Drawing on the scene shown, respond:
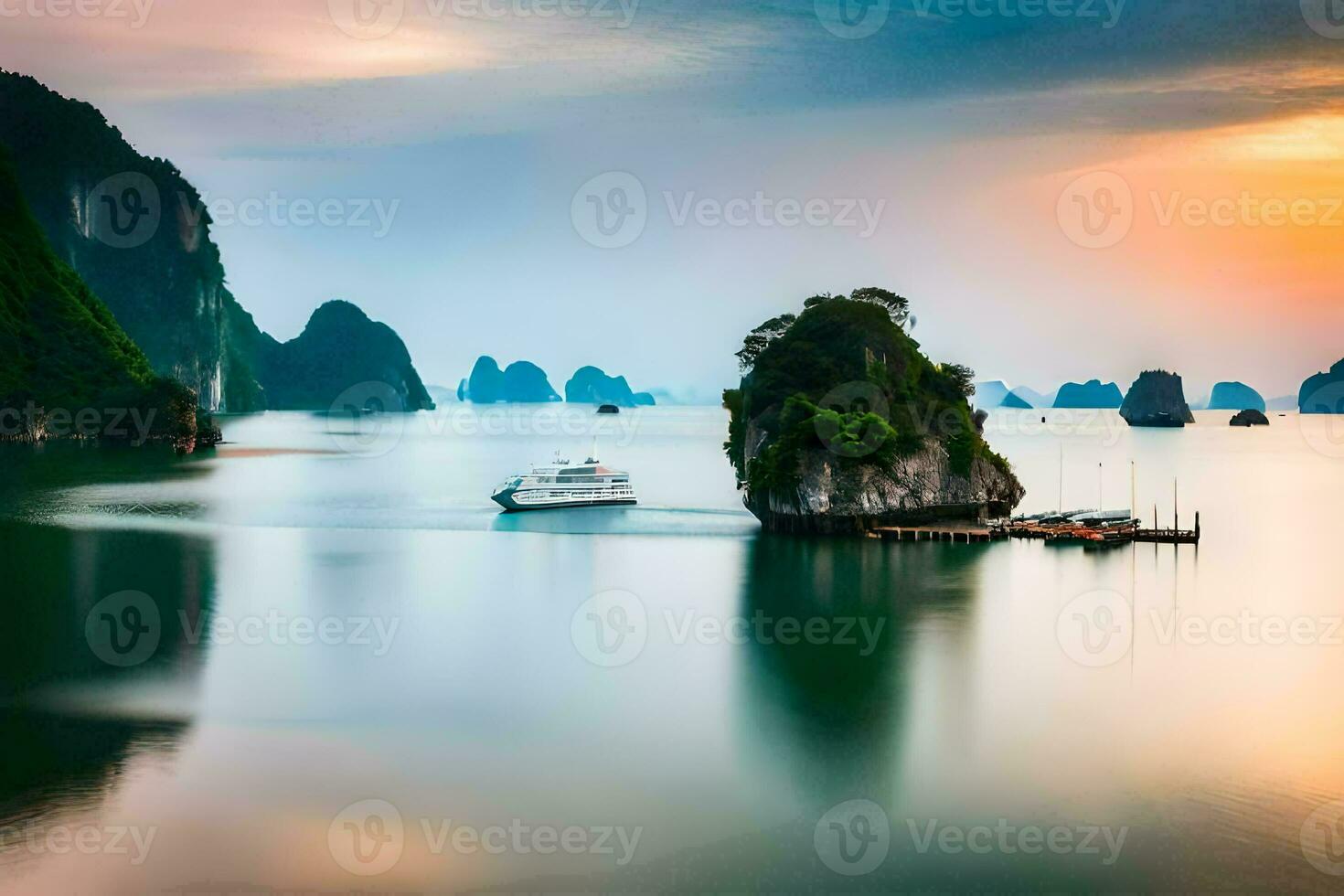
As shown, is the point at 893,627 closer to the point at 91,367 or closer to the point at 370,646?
the point at 370,646

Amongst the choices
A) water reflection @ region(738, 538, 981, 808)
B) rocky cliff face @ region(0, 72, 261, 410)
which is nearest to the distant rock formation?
rocky cliff face @ region(0, 72, 261, 410)

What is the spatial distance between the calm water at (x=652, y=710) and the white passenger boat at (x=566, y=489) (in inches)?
283

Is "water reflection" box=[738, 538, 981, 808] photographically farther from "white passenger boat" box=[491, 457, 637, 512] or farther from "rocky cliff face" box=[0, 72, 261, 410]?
"rocky cliff face" box=[0, 72, 261, 410]

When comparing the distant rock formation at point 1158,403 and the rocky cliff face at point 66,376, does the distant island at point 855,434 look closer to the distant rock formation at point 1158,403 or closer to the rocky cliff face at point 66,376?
the rocky cliff face at point 66,376

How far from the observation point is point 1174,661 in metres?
33.3

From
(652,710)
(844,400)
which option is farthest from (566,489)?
(652,710)

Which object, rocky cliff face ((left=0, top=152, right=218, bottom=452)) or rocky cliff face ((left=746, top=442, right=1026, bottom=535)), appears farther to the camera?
rocky cliff face ((left=0, top=152, right=218, bottom=452))

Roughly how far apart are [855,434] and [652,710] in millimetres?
26454

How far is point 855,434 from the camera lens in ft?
171

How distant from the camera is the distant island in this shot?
52.0 m

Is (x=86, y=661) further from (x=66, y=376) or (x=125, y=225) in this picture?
(x=125, y=225)

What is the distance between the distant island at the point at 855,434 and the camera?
2047 inches

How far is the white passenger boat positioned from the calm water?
719cm

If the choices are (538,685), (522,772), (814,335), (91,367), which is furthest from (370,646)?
(91,367)
